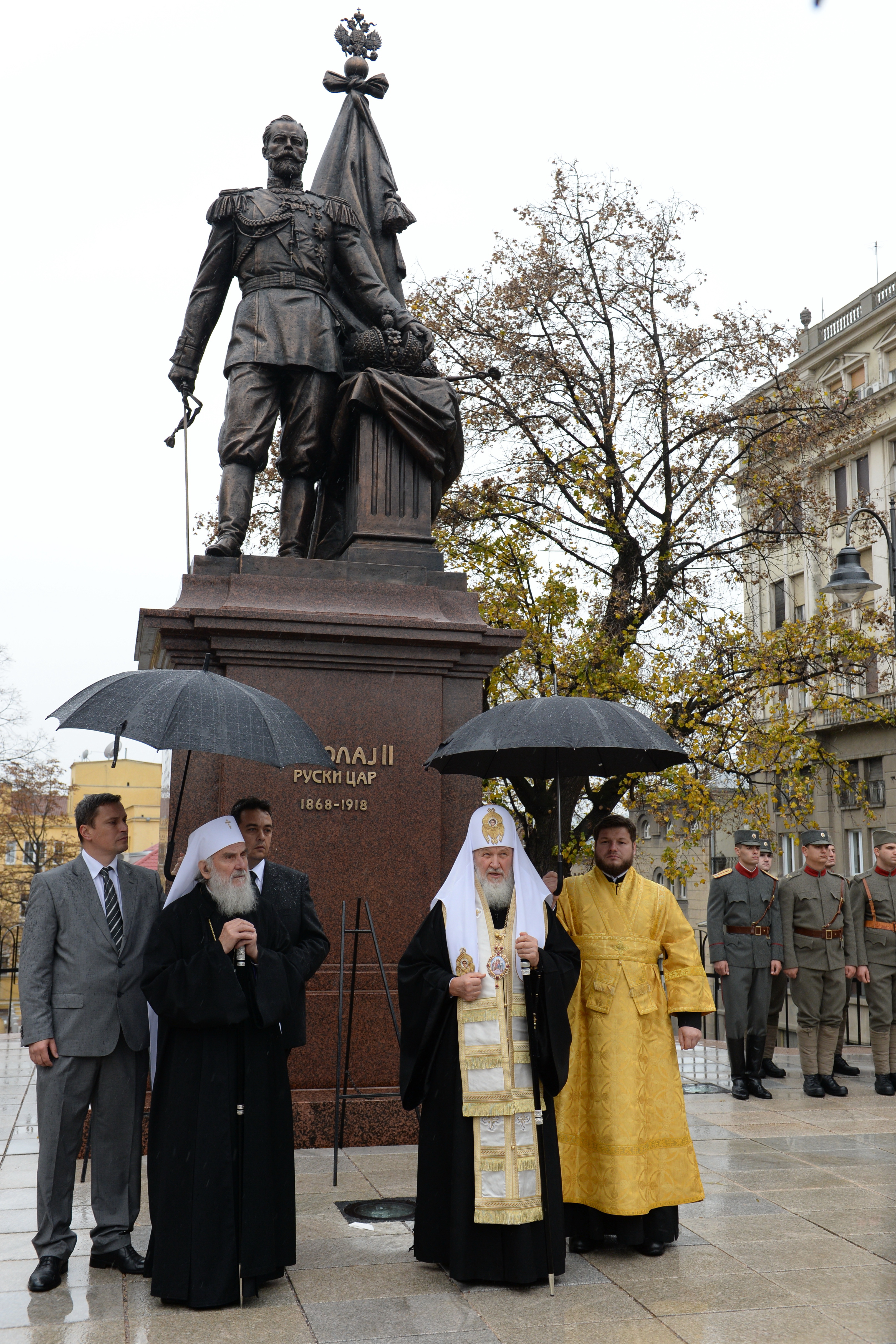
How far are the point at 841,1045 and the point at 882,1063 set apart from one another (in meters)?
0.92

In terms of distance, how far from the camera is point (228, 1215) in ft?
16.0

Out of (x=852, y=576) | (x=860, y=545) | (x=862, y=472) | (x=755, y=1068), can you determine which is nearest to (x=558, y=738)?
(x=755, y=1068)

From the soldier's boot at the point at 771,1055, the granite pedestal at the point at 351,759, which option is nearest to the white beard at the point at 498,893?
the granite pedestal at the point at 351,759

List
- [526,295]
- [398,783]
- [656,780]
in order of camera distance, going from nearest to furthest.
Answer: [398,783] < [656,780] < [526,295]

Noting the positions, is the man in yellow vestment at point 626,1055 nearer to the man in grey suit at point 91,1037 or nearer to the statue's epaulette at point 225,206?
the man in grey suit at point 91,1037

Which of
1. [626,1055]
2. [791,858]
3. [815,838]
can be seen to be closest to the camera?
[626,1055]

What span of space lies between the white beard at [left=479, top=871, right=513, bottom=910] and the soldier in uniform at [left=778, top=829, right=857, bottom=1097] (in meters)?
5.97

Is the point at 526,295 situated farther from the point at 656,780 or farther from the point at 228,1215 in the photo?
the point at 228,1215

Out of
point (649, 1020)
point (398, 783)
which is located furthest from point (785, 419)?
point (649, 1020)

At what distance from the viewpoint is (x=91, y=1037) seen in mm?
5293

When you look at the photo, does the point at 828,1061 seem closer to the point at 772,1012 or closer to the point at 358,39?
the point at 772,1012

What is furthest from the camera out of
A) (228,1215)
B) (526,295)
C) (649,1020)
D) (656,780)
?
(526,295)

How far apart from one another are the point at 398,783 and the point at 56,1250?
3438 millimetres

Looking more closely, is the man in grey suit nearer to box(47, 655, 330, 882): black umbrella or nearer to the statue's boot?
box(47, 655, 330, 882): black umbrella
